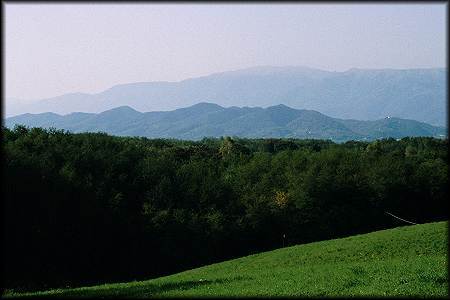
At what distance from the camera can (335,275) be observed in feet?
72.3

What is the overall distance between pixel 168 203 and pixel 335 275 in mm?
35859

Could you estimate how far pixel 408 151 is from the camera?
96500mm

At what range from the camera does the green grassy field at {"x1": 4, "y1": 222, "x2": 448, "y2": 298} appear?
58.8 feet

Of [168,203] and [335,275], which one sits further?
[168,203]

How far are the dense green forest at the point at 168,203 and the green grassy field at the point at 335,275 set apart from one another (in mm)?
15523

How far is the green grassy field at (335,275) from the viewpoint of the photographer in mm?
17922

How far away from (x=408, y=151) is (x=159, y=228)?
210 ft

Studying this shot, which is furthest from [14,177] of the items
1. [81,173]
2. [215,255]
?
[215,255]

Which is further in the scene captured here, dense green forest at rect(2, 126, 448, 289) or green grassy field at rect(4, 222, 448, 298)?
dense green forest at rect(2, 126, 448, 289)

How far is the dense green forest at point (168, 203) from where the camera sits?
142 feet

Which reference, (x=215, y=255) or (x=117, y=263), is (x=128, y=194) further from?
(x=215, y=255)

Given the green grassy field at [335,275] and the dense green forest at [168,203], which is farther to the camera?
the dense green forest at [168,203]

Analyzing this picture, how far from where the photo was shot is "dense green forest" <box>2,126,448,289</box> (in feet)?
142

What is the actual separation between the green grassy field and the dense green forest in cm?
1552
